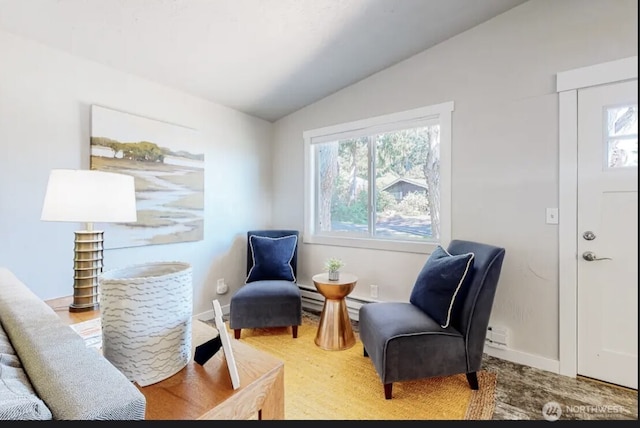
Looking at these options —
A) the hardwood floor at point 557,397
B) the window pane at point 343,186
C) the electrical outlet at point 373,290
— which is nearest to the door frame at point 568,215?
the hardwood floor at point 557,397

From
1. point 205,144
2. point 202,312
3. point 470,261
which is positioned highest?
point 205,144

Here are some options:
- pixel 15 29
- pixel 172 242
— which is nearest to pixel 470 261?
pixel 172 242

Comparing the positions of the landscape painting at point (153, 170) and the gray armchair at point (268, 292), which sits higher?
the landscape painting at point (153, 170)

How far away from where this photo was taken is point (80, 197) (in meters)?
1.25

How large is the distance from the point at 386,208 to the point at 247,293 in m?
1.52

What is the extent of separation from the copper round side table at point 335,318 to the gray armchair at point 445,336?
488mm

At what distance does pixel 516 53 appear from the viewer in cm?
217

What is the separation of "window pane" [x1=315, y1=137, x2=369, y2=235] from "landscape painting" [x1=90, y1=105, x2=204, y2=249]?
1.26 m

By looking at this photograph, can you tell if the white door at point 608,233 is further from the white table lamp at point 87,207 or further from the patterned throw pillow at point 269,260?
the white table lamp at point 87,207

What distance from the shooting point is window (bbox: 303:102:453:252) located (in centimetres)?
258

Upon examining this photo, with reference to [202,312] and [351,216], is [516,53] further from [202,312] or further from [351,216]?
A: [202,312]

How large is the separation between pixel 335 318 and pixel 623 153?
2216 millimetres

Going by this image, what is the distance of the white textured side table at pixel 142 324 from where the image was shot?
2.34ft

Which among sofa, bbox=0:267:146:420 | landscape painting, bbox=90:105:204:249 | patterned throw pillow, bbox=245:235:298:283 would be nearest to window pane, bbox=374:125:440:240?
patterned throw pillow, bbox=245:235:298:283
